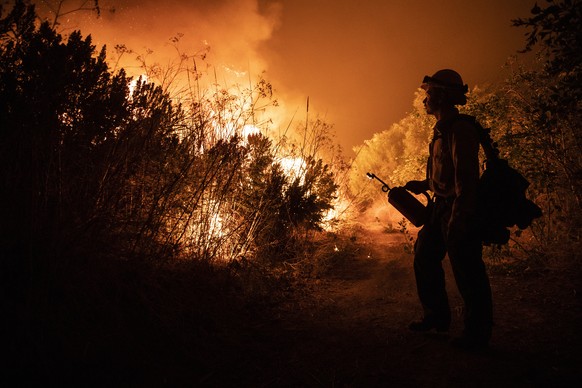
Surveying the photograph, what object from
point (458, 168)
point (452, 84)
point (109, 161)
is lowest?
point (458, 168)

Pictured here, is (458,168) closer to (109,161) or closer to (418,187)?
(418,187)

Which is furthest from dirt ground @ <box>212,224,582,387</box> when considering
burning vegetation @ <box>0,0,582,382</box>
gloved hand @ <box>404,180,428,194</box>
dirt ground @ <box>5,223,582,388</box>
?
gloved hand @ <box>404,180,428,194</box>

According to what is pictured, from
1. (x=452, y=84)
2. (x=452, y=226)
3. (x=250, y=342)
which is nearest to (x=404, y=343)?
(x=452, y=226)

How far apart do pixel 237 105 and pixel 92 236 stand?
3230 millimetres

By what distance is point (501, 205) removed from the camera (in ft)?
7.66

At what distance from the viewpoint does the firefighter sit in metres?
2.36

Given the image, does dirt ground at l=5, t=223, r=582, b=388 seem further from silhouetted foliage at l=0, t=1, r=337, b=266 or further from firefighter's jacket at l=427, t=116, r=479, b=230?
firefighter's jacket at l=427, t=116, r=479, b=230

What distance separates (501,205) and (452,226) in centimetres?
38

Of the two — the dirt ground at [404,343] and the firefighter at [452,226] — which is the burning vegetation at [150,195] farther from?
the firefighter at [452,226]

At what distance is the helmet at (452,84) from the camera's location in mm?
2713

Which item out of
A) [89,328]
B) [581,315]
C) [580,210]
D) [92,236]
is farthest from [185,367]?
[580,210]

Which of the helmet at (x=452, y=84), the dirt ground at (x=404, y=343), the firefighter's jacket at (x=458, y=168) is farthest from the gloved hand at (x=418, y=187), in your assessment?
the dirt ground at (x=404, y=343)

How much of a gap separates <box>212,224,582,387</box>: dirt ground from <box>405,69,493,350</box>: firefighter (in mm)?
211

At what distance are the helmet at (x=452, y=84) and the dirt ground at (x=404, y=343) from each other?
2.04m
